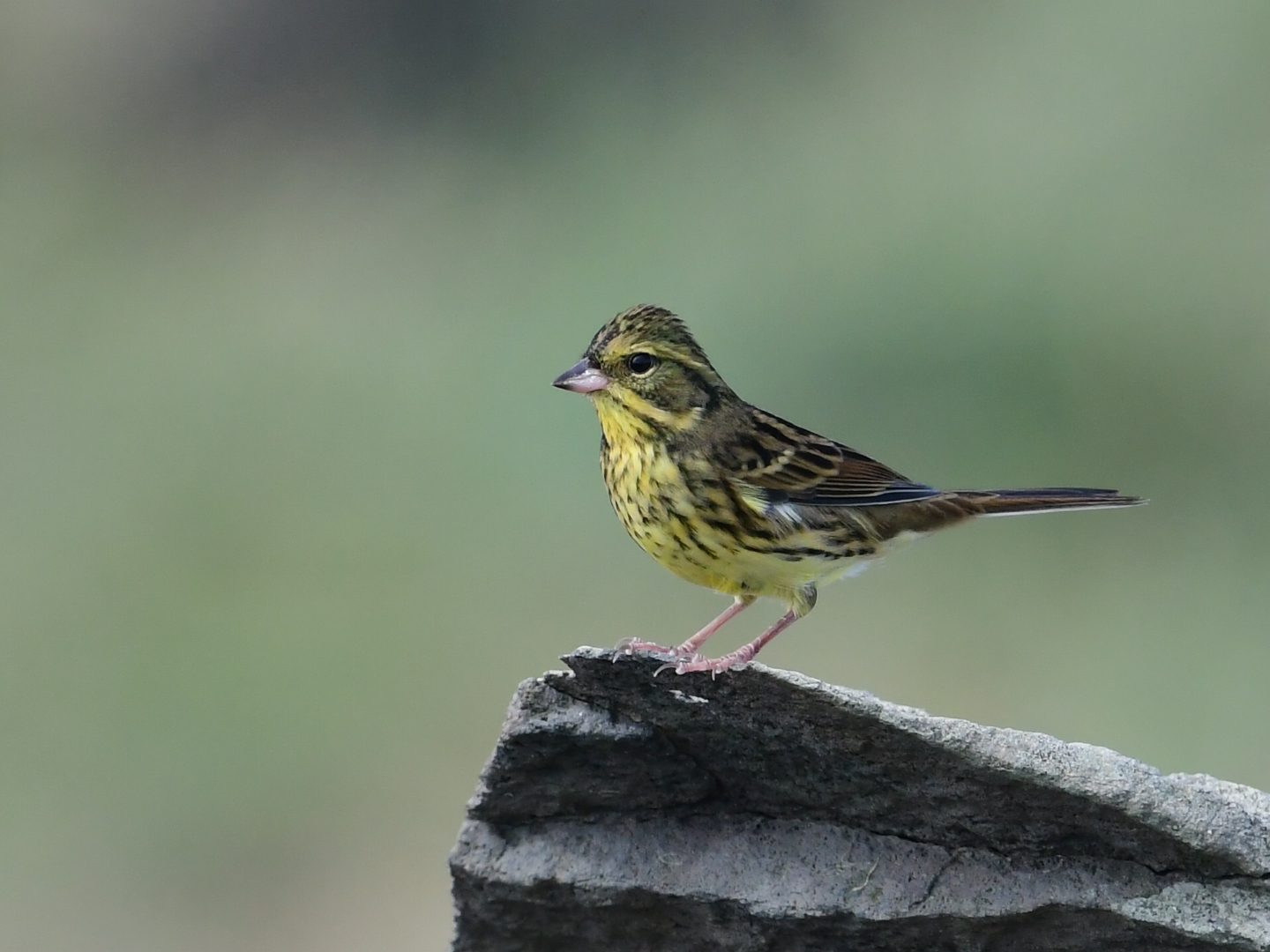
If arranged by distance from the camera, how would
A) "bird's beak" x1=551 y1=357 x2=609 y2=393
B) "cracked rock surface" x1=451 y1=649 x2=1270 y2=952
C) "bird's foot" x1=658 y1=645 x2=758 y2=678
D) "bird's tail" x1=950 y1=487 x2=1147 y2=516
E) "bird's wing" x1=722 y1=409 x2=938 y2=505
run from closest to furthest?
"cracked rock surface" x1=451 y1=649 x2=1270 y2=952, "bird's foot" x1=658 y1=645 x2=758 y2=678, "bird's beak" x1=551 y1=357 x2=609 y2=393, "bird's wing" x1=722 y1=409 x2=938 y2=505, "bird's tail" x1=950 y1=487 x2=1147 y2=516

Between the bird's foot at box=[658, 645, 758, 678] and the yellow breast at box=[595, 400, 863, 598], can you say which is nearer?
the bird's foot at box=[658, 645, 758, 678]

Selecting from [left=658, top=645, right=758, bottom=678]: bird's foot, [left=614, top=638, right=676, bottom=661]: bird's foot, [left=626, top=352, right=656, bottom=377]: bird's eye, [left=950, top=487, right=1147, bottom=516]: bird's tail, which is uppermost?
[left=626, top=352, right=656, bottom=377]: bird's eye

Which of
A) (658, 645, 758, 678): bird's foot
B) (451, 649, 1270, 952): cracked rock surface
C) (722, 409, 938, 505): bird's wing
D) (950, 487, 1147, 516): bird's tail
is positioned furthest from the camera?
(950, 487, 1147, 516): bird's tail

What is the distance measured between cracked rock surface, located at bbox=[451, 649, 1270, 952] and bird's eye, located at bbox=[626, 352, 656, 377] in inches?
35.0

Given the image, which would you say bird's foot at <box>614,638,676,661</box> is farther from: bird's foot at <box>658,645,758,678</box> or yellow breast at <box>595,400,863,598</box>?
yellow breast at <box>595,400,863,598</box>

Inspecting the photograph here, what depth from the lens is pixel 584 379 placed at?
3.49m

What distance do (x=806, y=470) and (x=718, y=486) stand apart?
1.02 feet

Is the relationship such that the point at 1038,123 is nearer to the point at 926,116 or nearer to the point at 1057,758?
the point at 926,116

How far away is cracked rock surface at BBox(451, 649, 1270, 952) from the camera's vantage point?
2.62 m

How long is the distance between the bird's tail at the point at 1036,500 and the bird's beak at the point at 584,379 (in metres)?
1.01

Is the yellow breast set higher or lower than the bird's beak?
lower

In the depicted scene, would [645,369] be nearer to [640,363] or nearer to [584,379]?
[640,363]

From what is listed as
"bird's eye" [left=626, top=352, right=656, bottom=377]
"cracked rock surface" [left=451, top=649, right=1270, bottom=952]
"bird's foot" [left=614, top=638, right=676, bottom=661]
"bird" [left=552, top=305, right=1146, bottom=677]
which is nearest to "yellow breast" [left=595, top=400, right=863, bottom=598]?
"bird" [left=552, top=305, right=1146, bottom=677]

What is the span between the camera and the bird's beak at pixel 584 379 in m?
3.46
